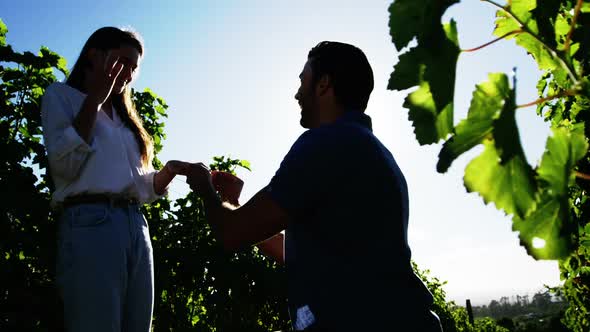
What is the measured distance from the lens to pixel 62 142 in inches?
95.6

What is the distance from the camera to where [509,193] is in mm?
697

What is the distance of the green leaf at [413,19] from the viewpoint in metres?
0.71

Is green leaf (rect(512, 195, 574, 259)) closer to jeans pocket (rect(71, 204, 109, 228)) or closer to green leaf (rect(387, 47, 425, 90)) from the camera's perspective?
green leaf (rect(387, 47, 425, 90))

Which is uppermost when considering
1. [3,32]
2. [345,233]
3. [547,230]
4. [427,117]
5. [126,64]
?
[3,32]

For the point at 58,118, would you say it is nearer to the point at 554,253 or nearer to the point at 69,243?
the point at 69,243

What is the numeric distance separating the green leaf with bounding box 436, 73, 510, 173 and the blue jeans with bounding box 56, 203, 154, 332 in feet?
6.46

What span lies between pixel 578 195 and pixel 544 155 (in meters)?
3.83

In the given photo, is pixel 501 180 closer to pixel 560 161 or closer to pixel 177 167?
pixel 560 161

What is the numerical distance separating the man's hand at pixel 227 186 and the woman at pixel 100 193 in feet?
0.86

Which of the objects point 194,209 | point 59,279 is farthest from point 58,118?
point 194,209

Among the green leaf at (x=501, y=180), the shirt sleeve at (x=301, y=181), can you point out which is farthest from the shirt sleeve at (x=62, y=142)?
the green leaf at (x=501, y=180)

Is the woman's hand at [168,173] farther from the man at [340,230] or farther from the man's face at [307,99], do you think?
the man's face at [307,99]

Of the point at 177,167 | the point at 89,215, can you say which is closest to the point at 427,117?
the point at 89,215

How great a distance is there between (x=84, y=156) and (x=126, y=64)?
720 mm
